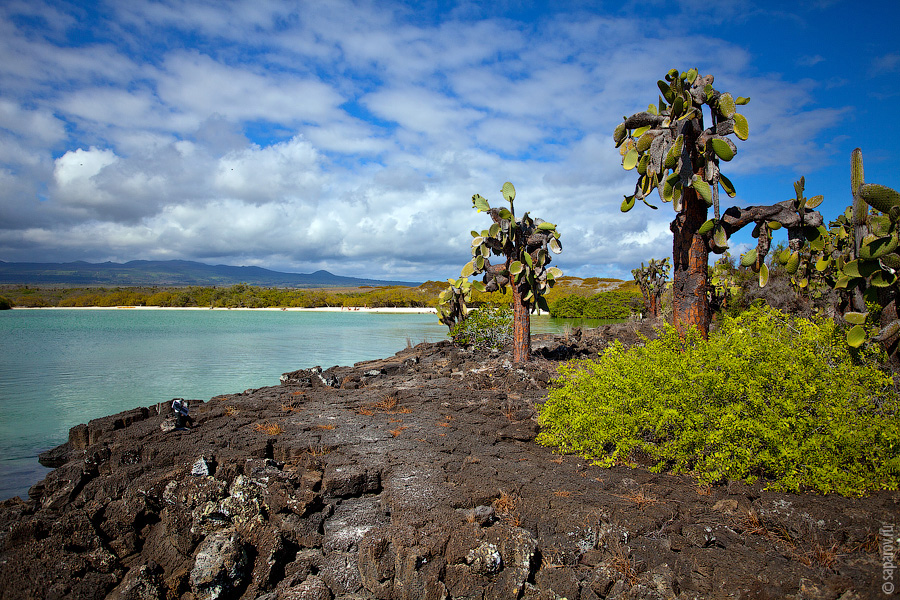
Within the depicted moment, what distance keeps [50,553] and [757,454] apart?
6452mm

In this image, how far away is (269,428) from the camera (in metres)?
7.07

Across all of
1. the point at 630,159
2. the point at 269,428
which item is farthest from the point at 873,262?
the point at 269,428

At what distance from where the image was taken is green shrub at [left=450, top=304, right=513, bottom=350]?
15.2 metres

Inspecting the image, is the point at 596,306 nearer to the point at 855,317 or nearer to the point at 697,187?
the point at 697,187

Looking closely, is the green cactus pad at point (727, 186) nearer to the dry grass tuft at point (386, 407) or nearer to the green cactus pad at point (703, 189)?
the green cactus pad at point (703, 189)

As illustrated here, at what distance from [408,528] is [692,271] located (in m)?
5.84

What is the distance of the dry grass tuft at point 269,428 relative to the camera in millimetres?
6941

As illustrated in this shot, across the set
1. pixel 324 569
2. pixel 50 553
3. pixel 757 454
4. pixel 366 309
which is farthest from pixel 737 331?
pixel 366 309

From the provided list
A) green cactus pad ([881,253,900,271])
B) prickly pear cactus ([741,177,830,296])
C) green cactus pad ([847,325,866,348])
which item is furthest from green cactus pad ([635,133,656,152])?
green cactus pad ([847,325,866,348])

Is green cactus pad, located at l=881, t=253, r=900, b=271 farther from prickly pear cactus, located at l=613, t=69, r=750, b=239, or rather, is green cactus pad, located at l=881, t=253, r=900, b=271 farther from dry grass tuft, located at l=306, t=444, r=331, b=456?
dry grass tuft, located at l=306, t=444, r=331, b=456

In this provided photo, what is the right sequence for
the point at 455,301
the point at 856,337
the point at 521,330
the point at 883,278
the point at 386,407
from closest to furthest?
the point at 883,278 → the point at 856,337 → the point at 386,407 → the point at 521,330 → the point at 455,301

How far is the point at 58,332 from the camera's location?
31.2 m

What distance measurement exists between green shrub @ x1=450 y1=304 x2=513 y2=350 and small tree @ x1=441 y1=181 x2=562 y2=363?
2.12m

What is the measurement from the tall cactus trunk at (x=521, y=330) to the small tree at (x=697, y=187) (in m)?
4.60
